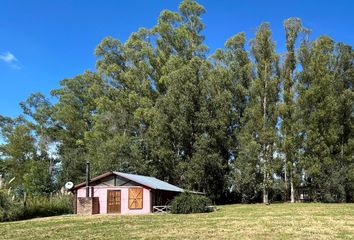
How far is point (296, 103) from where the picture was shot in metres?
40.9

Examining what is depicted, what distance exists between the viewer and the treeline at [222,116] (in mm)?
39719

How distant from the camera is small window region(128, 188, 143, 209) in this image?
29047mm

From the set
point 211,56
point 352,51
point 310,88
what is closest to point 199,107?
point 211,56

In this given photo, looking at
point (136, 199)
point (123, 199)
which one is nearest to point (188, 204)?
point (136, 199)

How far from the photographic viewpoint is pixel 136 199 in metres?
29.1

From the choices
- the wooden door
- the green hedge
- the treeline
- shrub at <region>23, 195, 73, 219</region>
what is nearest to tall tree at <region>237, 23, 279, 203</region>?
the treeline

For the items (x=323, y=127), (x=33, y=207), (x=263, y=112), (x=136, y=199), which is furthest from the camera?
(x=263, y=112)

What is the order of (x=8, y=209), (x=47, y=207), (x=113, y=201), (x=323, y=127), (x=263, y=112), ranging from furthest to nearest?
1. (x=263, y=112)
2. (x=323, y=127)
3. (x=113, y=201)
4. (x=47, y=207)
5. (x=8, y=209)

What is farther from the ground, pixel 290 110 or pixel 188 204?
pixel 290 110

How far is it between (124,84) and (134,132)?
19.0ft

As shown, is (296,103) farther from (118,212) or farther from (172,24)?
(118,212)

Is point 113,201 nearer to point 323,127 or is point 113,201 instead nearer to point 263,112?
point 263,112

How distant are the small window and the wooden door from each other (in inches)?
35.8

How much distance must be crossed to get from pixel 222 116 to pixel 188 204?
17.0 meters
